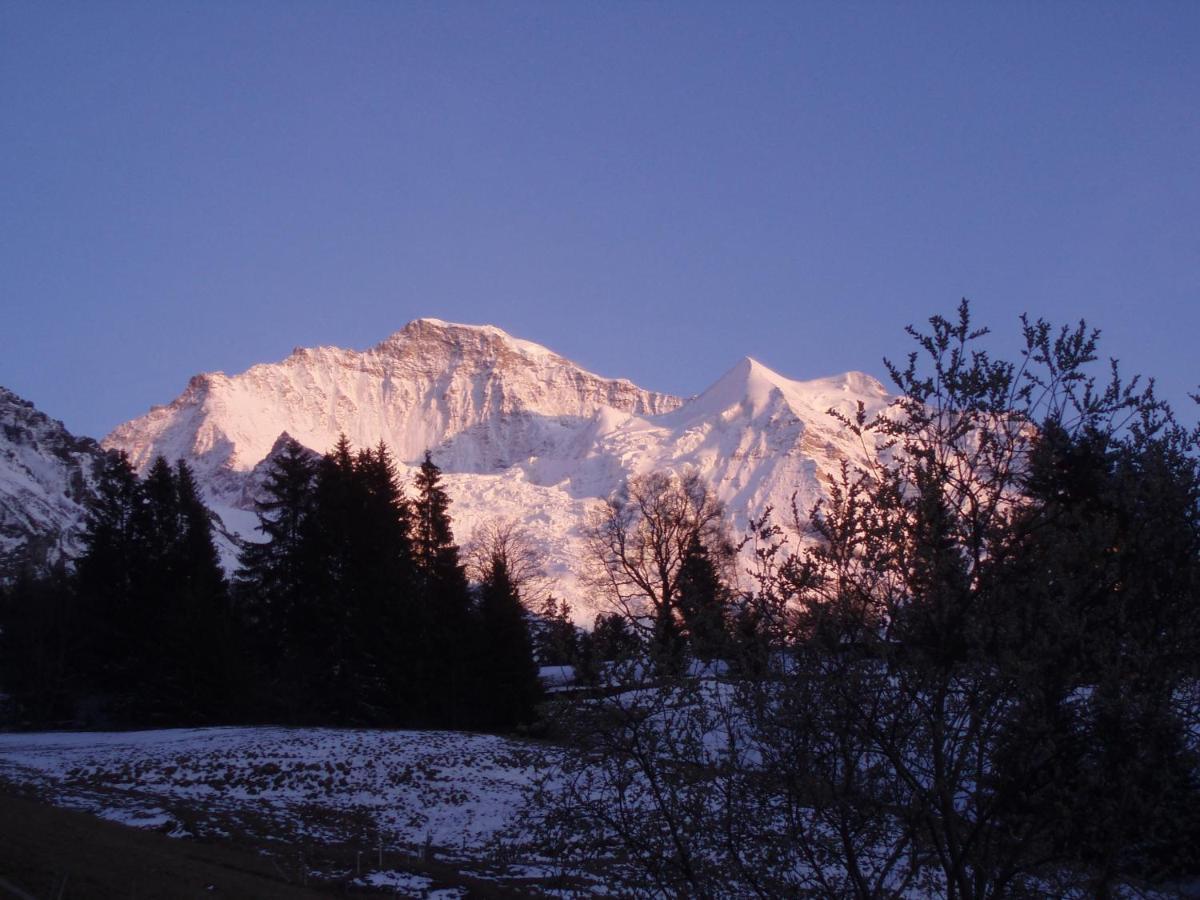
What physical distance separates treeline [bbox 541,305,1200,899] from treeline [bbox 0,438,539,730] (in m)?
27.4

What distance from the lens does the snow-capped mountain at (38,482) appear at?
114 meters

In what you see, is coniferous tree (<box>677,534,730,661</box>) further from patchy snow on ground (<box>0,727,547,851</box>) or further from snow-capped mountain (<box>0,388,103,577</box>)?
snow-capped mountain (<box>0,388,103,577</box>)

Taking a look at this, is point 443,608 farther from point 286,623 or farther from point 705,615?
point 705,615

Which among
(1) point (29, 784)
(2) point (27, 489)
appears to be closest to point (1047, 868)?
(1) point (29, 784)

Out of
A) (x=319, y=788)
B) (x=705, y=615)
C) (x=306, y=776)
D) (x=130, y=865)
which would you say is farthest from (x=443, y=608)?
(x=705, y=615)

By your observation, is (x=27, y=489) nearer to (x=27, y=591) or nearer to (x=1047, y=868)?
(x=27, y=591)

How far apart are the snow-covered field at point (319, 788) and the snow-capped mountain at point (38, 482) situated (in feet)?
258

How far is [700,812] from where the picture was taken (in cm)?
632

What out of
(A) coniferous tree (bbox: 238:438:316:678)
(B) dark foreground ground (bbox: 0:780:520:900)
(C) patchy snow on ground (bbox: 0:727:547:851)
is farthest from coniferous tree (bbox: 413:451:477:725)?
(B) dark foreground ground (bbox: 0:780:520:900)

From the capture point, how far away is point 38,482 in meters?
141

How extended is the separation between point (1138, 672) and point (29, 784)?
2155cm

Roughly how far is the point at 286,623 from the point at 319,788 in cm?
1500

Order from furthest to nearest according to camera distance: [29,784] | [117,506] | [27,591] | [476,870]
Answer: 1. [27,591]
2. [117,506]
3. [29,784]
4. [476,870]

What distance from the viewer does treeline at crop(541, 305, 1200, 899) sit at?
5578mm
